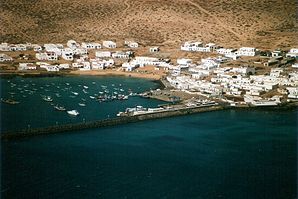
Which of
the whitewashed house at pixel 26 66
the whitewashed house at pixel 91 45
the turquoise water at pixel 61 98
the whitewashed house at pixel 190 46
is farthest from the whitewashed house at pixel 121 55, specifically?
the whitewashed house at pixel 26 66

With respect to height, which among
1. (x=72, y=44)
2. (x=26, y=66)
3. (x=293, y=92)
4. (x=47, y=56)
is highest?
(x=72, y=44)

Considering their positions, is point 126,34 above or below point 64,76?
above

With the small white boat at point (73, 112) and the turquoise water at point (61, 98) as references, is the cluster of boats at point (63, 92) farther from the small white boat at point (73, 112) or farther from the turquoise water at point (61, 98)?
the small white boat at point (73, 112)

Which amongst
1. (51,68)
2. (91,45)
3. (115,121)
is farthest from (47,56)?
(115,121)

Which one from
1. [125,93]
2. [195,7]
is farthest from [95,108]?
[195,7]

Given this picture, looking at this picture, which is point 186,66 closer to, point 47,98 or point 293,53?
point 293,53

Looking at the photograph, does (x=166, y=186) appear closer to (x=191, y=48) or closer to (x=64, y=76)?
(x=64, y=76)
